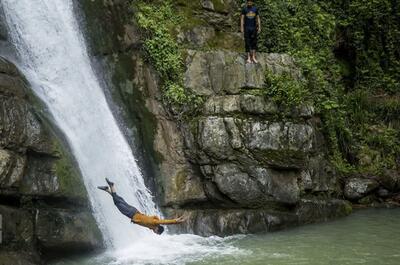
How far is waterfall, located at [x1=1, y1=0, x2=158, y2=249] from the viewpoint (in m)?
11.2

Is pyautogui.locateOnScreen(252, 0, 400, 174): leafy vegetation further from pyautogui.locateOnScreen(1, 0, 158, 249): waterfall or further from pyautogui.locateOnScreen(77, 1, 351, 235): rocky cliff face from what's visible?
pyautogui.locateOnScreen(1, 0, 158, 249): waterfall

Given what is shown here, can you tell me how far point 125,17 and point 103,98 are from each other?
8.15ft

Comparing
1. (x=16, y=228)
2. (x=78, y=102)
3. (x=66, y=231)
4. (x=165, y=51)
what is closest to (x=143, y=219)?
(x=66, y=231)

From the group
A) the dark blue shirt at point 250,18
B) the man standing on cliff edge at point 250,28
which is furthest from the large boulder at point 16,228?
the dark blue shirt at point 250,18

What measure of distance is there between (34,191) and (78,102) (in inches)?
118

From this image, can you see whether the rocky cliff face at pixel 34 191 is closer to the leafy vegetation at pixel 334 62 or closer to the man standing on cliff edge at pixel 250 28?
the leafy vegetation at pixel 334 62

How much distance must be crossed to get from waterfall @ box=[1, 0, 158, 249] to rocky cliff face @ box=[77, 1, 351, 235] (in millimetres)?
578

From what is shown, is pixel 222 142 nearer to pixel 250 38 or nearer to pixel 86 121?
pixel 250 38

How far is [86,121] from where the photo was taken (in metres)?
12.1

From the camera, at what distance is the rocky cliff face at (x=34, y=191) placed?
9.48 metres

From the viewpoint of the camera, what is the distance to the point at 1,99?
990 centimetres

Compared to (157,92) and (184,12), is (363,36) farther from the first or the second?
(157,92)

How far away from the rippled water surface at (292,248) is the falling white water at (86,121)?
0.23 ft

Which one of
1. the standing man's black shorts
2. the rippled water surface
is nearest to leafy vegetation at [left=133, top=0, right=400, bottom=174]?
the standing man's black shorts
